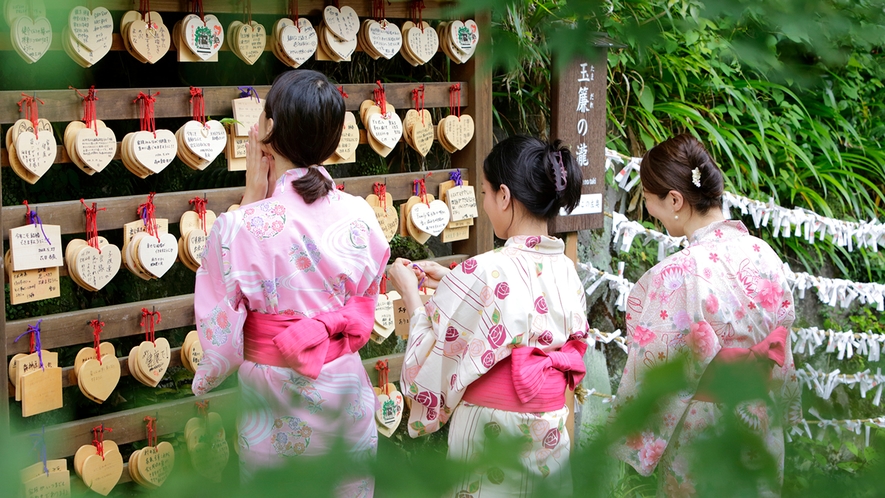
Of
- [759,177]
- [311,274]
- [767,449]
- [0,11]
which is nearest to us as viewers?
[767,449]

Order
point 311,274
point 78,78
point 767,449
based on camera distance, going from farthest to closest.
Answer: point 78,78 < point 311,274 < point 767,449

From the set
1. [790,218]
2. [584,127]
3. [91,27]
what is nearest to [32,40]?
[91,27]

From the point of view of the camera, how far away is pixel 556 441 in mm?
2336

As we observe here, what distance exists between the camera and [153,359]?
9.36 feet

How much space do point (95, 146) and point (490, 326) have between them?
144cm

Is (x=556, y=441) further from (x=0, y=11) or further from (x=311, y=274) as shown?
(x=0, y=11)

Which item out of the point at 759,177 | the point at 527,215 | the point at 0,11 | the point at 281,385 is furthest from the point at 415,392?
the point at 759,177

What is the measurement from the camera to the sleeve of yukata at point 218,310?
2234 mm

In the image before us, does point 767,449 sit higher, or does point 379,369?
point 767,449

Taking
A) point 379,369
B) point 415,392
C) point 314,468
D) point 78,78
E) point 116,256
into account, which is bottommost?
point 379,369

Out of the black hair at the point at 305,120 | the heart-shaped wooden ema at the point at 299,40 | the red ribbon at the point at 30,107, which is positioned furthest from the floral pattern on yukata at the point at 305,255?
the heart-shaped wooden ema at the point at 299,40

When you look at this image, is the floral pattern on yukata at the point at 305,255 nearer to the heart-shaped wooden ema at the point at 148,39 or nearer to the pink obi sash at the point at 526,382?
the pink obi sash at the point at 526,382

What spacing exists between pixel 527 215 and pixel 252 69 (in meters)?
1.62

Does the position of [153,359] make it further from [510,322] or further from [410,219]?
[510,322]
